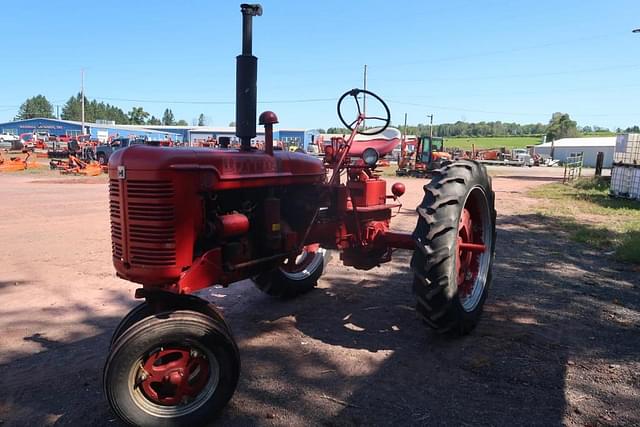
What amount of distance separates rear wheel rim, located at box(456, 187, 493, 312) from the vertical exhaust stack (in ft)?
6.53

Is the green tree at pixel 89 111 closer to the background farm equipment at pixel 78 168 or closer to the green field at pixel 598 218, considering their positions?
the background farm equipment at pixel 78 168

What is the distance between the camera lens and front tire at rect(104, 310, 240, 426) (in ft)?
8.38

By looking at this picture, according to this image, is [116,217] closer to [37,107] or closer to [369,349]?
[369,349]

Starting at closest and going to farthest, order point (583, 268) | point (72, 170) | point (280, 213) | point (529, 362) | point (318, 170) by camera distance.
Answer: point (529, 362), point (280, 213), point (318, 170), point (583, 268), point (72, 170)

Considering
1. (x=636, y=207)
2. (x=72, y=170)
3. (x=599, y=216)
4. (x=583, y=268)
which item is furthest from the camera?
(x=72, y=170)

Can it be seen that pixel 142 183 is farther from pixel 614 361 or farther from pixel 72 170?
pixel 72 170

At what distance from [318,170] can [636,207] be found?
1176 centimetres

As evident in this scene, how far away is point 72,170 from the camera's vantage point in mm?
22625

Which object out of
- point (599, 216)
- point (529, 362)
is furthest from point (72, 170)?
point (529, 362)

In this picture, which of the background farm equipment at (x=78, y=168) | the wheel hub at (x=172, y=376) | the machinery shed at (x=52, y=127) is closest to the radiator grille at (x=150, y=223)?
the wheel hub at (x=172, y=376)

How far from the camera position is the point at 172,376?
2.68 m

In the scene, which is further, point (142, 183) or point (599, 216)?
point (599, 216)

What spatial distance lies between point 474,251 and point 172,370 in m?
2.66

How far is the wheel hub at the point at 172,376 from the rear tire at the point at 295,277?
1749mm
